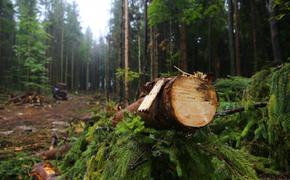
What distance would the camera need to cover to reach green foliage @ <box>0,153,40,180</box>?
21.9ft

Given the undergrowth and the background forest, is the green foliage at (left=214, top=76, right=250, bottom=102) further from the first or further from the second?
the undergrowth

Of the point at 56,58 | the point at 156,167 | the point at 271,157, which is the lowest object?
the point at 271,157

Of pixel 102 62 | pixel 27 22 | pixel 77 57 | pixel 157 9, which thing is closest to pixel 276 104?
pixel 157 9

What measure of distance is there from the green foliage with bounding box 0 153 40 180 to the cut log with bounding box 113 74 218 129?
4522mm

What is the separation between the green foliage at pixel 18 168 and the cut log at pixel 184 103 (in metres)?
4.52

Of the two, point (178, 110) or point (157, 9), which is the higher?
point (157, 9)

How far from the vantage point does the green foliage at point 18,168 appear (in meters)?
6.66

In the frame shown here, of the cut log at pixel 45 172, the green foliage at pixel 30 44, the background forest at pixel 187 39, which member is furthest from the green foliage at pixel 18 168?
the green foliage at pixel 30 44

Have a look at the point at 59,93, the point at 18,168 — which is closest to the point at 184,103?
the point at 18,168

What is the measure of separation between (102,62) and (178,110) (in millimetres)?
68411

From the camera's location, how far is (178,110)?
3018 millimetres

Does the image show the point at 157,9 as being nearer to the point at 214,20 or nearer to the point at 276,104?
the point at 214,20

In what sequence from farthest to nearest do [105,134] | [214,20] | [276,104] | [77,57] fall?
[77,57], [214,20], [105,134], [276,104]

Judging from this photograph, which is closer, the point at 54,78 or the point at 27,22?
the point at 27,22
